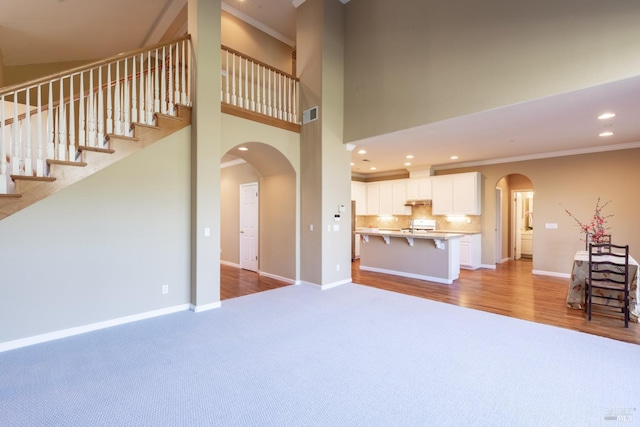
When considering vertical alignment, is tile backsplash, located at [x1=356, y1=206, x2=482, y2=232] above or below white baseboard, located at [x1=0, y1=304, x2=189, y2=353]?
above

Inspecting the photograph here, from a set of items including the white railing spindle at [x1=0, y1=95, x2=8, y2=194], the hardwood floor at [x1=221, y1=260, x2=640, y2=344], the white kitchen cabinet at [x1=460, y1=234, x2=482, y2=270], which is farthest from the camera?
the white kitchen cabinet at [x1=460, y1=234, x2=482, y2=270]

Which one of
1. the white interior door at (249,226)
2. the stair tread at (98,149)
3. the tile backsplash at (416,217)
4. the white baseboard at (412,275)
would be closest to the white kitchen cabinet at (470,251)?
the tile backsplash at (416,217)

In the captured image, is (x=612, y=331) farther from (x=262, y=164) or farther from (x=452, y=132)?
(x=262, y=164)

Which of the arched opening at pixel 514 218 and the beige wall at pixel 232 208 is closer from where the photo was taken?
the beige wall at pixel 232 208

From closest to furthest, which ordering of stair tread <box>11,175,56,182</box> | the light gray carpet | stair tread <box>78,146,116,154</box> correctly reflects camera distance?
the light gray carpet < stair tread <box>11,175,56,182</box> < stair tread <box>78,146,116,154</box>

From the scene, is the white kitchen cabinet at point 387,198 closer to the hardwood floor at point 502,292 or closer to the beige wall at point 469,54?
the hardwood floor at point 502,292

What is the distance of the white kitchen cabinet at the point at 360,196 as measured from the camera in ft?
30.3

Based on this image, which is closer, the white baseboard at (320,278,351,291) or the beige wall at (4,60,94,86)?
the beige wall at (4,60,94,86)

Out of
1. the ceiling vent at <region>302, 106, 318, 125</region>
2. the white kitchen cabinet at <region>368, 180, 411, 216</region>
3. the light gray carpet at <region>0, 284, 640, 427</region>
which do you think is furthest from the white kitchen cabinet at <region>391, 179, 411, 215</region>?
the light gray carpet at <region>0, 284, 640, 427</region>

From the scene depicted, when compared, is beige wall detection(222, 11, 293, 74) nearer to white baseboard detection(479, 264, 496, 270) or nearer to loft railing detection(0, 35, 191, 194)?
loft railing detection(0, 35, 191, 194)

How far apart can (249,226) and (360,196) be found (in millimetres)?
4052

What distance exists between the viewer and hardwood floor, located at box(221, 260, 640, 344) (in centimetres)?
359

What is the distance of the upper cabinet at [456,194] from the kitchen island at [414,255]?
4.85 ft

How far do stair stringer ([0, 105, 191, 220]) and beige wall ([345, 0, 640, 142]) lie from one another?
312 centimetres
